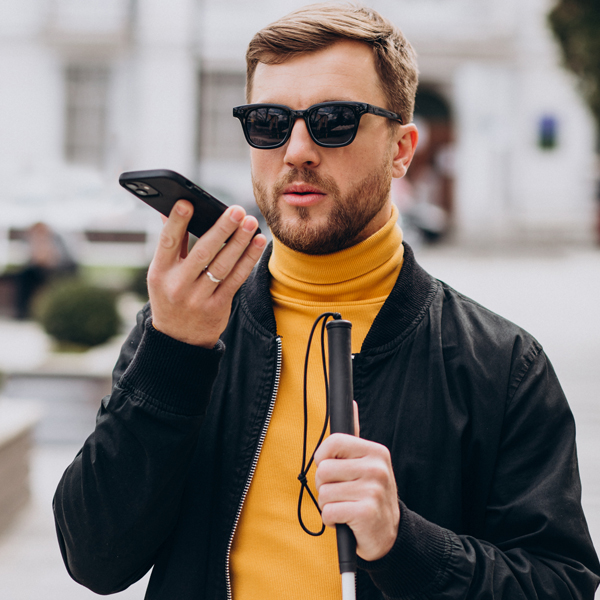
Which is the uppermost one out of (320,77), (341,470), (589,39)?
(589,39)

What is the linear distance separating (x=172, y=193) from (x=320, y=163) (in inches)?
17.6

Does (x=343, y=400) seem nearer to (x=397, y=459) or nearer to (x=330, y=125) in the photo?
(x=397, y=459)

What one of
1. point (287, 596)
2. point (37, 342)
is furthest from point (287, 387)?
point (37, 342)

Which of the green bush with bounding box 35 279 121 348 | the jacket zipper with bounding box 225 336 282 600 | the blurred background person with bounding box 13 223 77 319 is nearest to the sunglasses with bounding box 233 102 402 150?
the jacket zipper with bounding box 225 336 282 600

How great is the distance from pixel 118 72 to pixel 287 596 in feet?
93.8

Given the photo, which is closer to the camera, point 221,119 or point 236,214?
point 236,214

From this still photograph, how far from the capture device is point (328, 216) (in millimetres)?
1878

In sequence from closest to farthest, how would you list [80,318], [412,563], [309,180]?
[412,563]
[309,180]
[80,318]

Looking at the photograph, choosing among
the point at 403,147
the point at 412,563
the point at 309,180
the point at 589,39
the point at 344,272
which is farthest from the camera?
the point at 589,39

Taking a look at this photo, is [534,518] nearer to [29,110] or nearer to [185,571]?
[185,571]

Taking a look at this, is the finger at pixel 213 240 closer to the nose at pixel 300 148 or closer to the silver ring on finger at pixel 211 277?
the silver ring on finger at pixel 211 277

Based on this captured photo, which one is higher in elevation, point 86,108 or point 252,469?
point 86,108

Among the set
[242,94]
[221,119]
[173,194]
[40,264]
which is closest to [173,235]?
[173,194]

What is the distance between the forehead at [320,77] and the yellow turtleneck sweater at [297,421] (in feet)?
1.14
